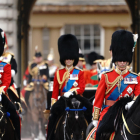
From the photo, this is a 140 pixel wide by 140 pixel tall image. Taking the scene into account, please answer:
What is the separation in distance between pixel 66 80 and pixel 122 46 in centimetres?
165

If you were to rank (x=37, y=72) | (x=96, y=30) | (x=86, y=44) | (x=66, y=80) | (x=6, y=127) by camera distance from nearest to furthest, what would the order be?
1. (x=6, y=127)
2. (x=66, y=80)
3. (x=37, y=72)
4. (x=96, y=30)
5. (x=86, y=44)

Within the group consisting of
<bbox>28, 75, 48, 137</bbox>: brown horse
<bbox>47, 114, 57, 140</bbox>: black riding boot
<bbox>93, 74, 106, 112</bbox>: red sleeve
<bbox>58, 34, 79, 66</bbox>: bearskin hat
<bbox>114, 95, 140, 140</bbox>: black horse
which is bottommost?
<bbox>28, 75, 48, 137</bbox>: brown horse

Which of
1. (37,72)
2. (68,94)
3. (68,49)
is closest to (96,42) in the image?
(37,72)

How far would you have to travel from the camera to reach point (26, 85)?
42.3 feet

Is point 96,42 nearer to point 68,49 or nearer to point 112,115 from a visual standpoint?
point 68,49

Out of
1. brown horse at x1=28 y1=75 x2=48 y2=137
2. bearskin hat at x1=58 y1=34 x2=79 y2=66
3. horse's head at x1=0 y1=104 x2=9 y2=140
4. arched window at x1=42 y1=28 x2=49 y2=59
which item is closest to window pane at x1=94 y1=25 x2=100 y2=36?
arched window at x1=42 y1=28 x2=49 y2=59

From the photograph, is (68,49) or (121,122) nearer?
(121,122)

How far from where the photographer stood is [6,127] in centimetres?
679

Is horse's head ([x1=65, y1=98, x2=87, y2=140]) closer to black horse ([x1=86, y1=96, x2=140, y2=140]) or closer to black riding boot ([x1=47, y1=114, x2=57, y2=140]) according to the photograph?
black riding boot ([x1=47, y1=114, x2=57, y2=140])

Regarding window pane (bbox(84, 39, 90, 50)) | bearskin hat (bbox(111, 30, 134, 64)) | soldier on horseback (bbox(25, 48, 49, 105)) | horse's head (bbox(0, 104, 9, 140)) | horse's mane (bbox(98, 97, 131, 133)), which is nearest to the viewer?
horse's mane (bbox(98, 97, 131, 133))

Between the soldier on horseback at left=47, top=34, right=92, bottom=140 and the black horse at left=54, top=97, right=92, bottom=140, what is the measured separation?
115 mm

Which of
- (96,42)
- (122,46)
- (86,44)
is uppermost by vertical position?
(122,46)

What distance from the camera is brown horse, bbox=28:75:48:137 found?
10.5 meters

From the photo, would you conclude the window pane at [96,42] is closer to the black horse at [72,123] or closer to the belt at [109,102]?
the black horse at [72,123]
